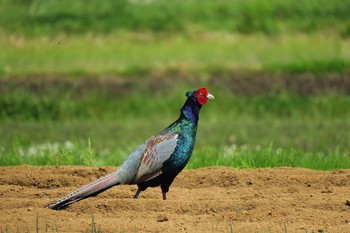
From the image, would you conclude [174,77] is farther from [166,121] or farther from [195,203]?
[195,203]

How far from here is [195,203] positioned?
28.6 ft

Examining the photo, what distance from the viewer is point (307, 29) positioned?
23.6m

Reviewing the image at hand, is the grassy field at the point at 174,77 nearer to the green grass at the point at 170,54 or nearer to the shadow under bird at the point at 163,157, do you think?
the green grass at the point at 170,54

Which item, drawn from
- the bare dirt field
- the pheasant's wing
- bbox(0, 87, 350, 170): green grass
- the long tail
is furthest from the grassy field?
the long tail

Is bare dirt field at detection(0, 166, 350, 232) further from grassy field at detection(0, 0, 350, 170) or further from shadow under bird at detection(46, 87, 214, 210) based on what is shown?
grassy field at detection(0, 0, 350, 170)

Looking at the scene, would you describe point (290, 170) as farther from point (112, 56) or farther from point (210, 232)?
point (112, 56)

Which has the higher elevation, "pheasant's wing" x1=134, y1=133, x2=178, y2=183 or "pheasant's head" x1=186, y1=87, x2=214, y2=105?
"pheasant's head" x1=186, y1=87, x2=214, y2=105

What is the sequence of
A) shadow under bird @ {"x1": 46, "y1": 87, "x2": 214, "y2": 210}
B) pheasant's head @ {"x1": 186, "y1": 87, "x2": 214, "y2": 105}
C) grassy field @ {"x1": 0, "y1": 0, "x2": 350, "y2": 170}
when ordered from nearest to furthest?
1. shadow under bird @ {"x1": 46, "y1": 87, "x2": 214, "y2": 210}
2. pheasant's head @ {"x1": 186, "y1": 87, "x2": 214, "y2": 105}
3. grassy field @ {"x1": 0, "y1": 0, "x2": 350, "y2": 170}

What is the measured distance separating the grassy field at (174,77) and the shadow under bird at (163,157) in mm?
1992

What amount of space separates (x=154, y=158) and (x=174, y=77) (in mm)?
11280

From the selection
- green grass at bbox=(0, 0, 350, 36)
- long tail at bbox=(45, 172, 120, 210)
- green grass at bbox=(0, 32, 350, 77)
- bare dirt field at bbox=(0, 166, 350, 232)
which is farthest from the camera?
green grass at bbox=(0, 0, 350, 36)

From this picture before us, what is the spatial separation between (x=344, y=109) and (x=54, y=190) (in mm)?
9820

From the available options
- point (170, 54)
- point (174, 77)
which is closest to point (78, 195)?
point (174, 77)

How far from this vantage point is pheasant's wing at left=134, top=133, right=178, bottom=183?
29.4 feet
